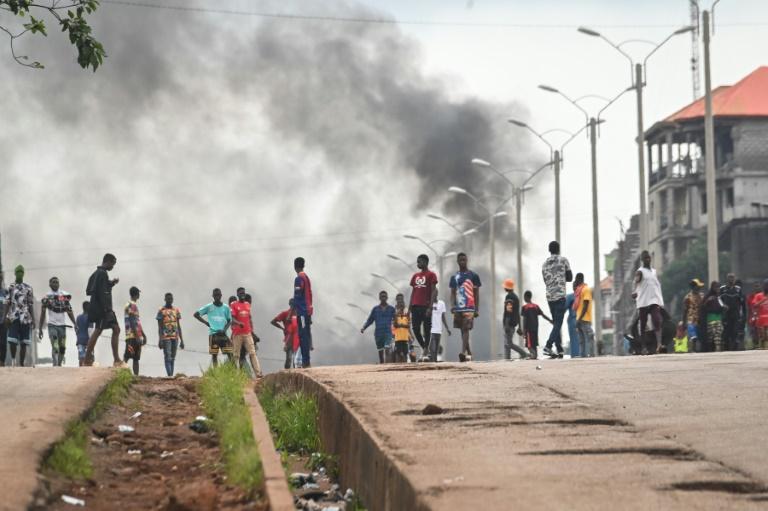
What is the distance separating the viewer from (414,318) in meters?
21.0

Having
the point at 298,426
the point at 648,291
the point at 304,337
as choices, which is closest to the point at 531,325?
the point at 648,291

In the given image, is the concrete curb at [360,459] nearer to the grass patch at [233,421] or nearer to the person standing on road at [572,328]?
the grass patch at [233,421]

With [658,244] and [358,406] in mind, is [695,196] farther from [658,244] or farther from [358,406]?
[358,406]

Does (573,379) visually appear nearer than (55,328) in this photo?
Yes

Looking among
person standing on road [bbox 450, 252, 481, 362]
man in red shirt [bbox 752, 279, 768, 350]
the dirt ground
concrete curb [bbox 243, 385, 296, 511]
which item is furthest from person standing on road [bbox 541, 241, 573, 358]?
concrete curb [bbox 243, 385, 296, 511]

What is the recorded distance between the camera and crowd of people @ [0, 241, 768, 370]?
68.2ft

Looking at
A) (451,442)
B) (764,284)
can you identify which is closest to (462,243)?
→ (764,284)

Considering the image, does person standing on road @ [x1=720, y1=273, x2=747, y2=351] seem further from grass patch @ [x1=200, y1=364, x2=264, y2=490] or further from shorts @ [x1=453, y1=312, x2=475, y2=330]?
grass patch @ [x1=200, y1=364, x2=264, y2=490]

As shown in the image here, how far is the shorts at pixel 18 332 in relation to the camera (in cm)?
2183

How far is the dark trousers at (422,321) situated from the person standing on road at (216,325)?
3.81m

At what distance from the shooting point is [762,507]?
6414mm

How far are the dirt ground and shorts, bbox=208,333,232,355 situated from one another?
8011mm

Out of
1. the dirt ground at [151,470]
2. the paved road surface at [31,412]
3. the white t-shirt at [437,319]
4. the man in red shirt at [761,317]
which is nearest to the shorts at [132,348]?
the white t-shirt at [437,319]

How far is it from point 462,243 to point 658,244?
114 feet
